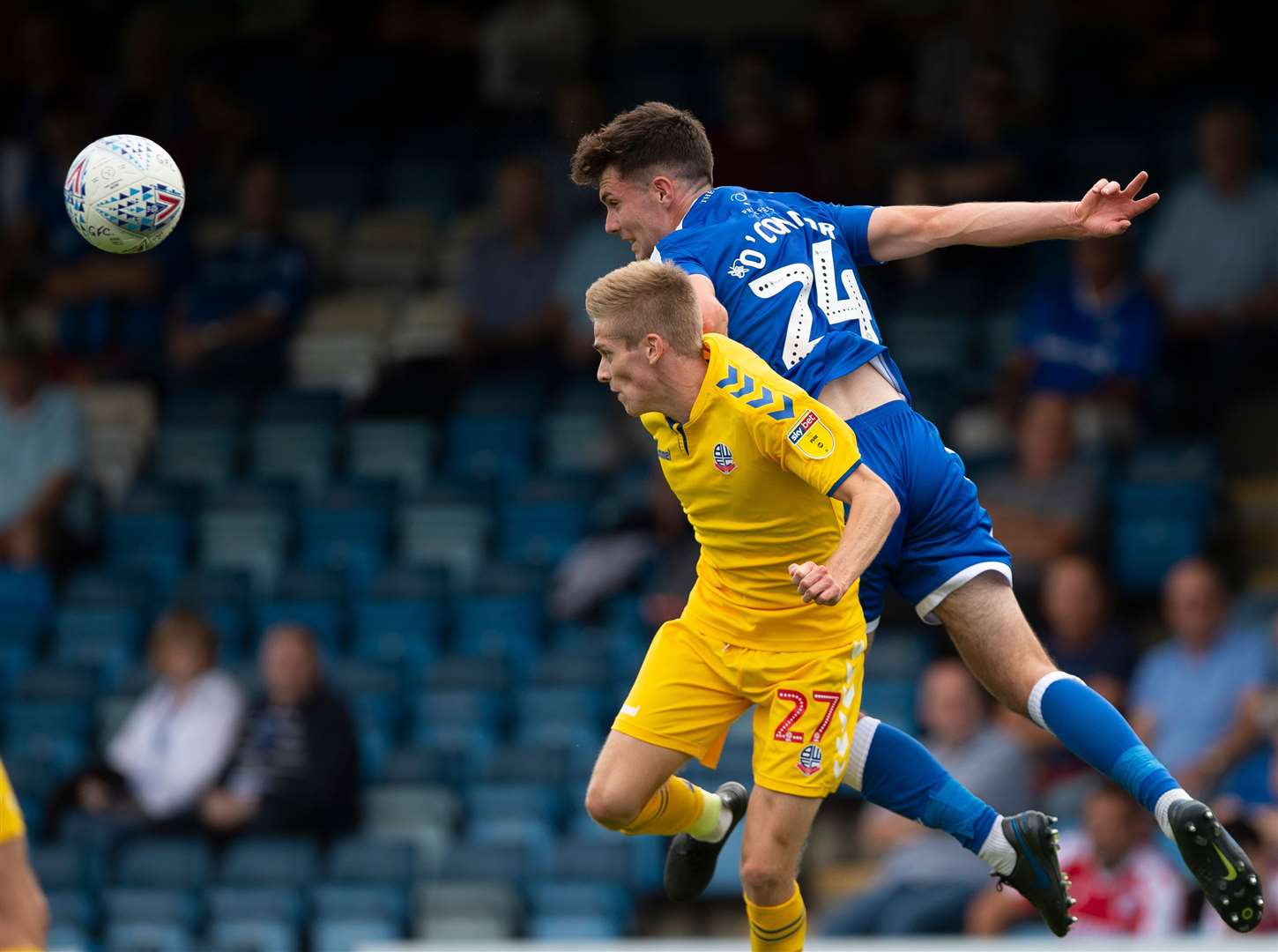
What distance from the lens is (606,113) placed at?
1280 cm

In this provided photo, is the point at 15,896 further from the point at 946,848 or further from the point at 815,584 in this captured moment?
the point at 946,848

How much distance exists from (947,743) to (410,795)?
265 cm

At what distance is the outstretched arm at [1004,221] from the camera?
579 centimetres

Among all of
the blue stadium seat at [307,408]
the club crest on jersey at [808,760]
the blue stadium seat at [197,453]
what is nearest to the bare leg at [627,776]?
the club crest on jersey at [808,760]

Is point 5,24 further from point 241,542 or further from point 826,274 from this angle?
point 826,274

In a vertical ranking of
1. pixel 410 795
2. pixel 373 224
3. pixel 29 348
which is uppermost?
pixel 373 224

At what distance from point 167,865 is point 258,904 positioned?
577 mm

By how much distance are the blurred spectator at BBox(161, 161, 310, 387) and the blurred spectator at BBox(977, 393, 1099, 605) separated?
467 centimetres

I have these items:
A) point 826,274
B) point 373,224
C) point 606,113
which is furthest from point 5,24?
point 826,274

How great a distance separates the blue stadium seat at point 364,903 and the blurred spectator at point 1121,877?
3.04 metres

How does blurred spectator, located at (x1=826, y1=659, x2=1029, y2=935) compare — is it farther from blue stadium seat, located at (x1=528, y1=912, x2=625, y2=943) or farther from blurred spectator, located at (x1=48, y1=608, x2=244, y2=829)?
blurred spectator, located at (x1=48, y1=608, x2=244, y2=829)

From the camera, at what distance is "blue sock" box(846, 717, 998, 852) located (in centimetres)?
636

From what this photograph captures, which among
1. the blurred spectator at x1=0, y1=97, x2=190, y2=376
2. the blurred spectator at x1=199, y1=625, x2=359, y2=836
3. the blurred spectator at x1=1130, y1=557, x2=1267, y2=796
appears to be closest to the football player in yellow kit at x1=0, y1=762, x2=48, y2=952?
the blurred spectator at x1=199, y1=625, x2=359, y2=836

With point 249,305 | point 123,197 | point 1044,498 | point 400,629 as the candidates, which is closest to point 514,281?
point 249,305
